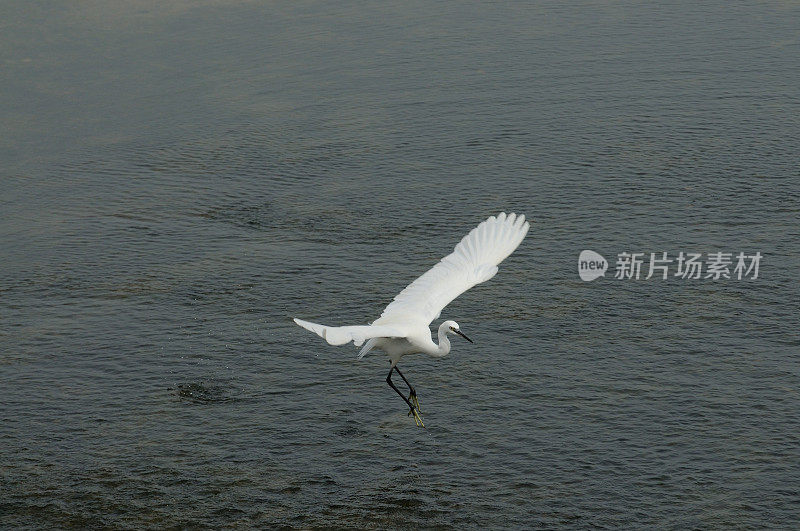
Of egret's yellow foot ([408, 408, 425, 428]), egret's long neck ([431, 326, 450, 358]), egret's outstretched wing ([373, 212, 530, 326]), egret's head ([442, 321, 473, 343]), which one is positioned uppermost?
egret's outstretched wing ([373, 212, 530, 326])

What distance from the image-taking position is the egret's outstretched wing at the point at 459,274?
2462cm

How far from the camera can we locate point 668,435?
25500 millimetres

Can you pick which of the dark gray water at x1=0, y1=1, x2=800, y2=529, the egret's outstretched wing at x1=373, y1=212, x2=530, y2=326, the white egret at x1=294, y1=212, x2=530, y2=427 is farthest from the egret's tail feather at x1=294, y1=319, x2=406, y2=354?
the dark gray water at x1=0, y1=1, x2=800, y2=529

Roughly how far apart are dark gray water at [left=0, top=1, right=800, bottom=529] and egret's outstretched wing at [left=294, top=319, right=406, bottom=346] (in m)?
3.58

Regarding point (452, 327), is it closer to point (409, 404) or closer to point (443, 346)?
point (443, 346)

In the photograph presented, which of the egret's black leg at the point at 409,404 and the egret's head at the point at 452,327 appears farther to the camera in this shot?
the egret's black leg at the point at 409,404

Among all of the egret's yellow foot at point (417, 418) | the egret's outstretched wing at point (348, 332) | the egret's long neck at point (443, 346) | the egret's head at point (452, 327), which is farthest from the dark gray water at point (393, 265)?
the egret's outstretched wing at point (348, 332)

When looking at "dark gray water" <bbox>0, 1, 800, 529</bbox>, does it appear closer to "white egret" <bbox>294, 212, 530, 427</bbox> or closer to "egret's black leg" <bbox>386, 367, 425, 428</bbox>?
"egret's black leg" <bbox>386, 367, 425, 428</bbox>

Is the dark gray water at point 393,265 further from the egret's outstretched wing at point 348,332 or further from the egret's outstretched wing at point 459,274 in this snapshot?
the egret's outstretched wing at point 348,332

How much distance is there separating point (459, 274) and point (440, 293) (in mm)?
629

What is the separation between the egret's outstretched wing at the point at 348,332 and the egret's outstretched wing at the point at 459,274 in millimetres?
1382

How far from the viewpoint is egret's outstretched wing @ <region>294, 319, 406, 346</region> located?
18703 mm

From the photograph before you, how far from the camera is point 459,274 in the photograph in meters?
25.1

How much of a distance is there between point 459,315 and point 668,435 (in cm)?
806
